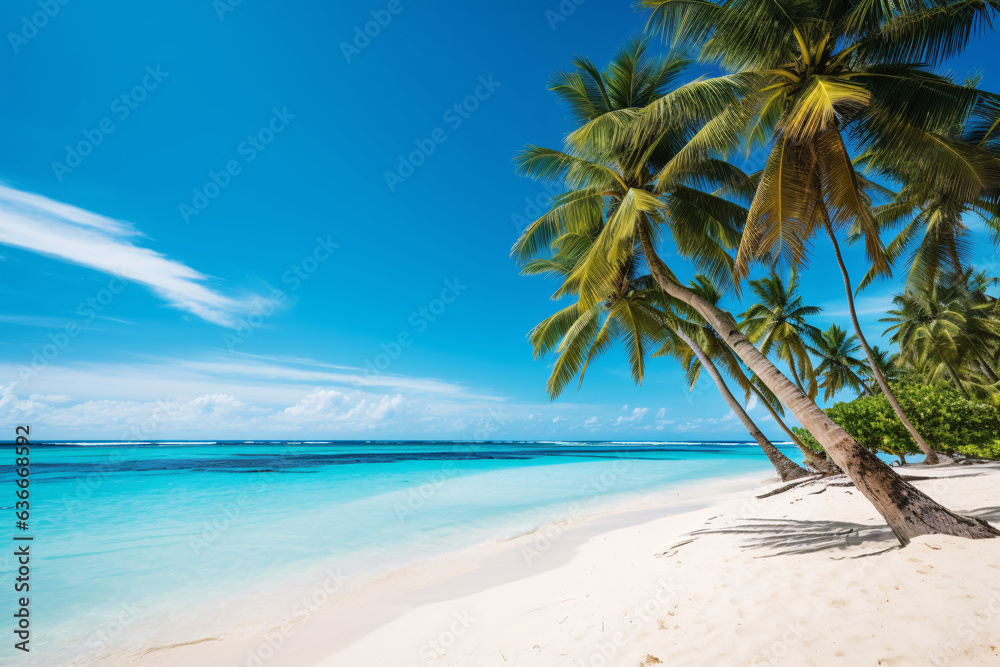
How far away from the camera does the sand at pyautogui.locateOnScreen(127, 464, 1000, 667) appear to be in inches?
103

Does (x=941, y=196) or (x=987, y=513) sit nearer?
(x=987, y=513)

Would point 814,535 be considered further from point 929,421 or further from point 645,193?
point 929,421

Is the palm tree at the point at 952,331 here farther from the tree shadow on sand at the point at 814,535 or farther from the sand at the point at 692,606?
the tree shadow on sand at the point at 814,535

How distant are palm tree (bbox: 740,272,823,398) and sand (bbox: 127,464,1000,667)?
40.1 ft

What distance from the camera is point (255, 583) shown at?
237 inches

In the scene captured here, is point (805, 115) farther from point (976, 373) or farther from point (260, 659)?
point (976, 373)

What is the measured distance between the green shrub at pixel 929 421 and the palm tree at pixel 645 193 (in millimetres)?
8973

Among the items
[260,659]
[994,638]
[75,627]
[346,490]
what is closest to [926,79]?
[994,638]

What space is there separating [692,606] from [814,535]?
2.75 metres

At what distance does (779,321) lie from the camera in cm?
1794

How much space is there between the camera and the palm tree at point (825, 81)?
5.30 metres

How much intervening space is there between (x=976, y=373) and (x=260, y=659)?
31.3 m

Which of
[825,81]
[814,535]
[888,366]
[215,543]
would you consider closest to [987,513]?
[814,535]
